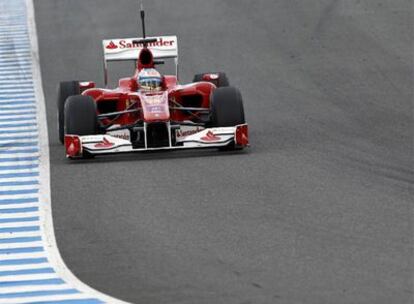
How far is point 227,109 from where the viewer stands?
61.9 feet

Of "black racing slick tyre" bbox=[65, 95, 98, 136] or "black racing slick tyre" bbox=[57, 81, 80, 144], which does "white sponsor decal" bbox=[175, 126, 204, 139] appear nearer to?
"black racing slick tyre" bbox=[65, 95, 98, 136]

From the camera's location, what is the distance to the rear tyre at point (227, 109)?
61.8ft

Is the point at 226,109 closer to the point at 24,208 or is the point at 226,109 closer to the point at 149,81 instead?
the point at 149,81

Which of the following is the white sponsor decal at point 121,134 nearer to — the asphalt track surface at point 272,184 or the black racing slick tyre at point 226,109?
the asphalt track surface at point 272,184

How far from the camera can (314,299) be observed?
11.6 metres

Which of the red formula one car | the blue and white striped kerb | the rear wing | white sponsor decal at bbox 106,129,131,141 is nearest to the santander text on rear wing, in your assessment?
the rear wing

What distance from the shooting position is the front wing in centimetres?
1842

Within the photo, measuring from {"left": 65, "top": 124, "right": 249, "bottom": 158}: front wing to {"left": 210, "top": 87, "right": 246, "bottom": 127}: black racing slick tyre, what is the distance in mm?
245

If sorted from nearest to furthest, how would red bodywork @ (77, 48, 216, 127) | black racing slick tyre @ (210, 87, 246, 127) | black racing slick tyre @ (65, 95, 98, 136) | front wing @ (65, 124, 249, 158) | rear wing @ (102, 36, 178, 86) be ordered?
front wing @ (65, 124, 249, 158)
black racing slick tyre @ (65, 95, 98, 136)
black racing slick tyre @ (210, 87, 246, 127)
red bodywork @ (77, 48, 216, 127)
rear wing @ (102, 36, 178, 86)

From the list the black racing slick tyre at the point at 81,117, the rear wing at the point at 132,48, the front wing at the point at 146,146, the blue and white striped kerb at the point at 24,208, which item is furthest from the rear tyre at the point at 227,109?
the blue and white striped kerb at the point at 24,208

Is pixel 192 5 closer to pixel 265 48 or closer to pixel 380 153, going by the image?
pixel 265 48

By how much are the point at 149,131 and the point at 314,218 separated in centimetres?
442

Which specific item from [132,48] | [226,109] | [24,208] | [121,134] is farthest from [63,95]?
[24,208]

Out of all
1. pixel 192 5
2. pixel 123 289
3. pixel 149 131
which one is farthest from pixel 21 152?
pixel 192 5
